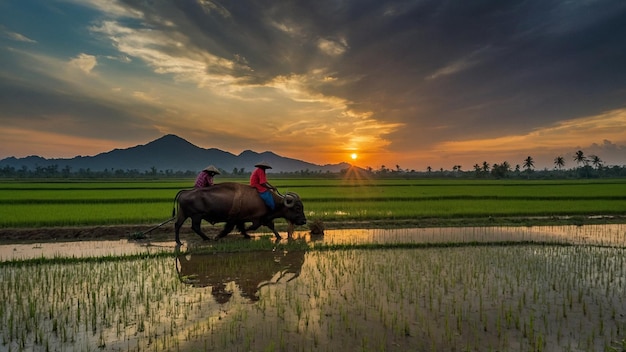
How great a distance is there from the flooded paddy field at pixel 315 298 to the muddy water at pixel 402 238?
12 centimetres

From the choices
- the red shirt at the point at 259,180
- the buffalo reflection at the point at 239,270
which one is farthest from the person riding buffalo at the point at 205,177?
the buffalo reflection at the point at 239,270

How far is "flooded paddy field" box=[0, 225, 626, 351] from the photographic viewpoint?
3693mm

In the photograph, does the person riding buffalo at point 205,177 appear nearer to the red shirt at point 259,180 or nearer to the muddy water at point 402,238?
the red shirt at point 259,180

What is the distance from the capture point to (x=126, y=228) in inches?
401

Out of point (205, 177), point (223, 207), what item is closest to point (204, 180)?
point (205, 177)

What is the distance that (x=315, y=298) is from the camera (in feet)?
16.1

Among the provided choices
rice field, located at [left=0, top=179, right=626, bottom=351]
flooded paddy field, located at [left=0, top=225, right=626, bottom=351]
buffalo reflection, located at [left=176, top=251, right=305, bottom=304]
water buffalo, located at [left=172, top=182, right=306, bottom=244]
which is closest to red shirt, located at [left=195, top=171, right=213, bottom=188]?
water buffalo, located at [left=172, top=182, right=306, bottom=244]

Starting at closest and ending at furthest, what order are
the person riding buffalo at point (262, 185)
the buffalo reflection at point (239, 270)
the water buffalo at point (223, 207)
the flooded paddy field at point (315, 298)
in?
the flooded paddy field at point (315, 298) < the buffalo reflection at point (239, 270) < the water buffalo at point (223, 207) < the person riding buffalo at point (262, 185)

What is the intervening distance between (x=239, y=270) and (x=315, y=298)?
2.01 meters

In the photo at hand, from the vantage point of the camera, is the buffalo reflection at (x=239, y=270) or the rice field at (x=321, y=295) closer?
the rice field at (x=321, y=295)

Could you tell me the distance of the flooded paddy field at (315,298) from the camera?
3693 mm

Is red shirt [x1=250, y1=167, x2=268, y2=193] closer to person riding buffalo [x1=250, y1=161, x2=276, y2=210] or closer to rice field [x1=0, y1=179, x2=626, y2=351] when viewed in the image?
person riding buffalo [x1=250, y1=161, x2=276, y2=210]

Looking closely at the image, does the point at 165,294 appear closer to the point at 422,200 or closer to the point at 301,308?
the point at 301,308

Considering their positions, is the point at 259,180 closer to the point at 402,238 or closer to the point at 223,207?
the point at 223,207
